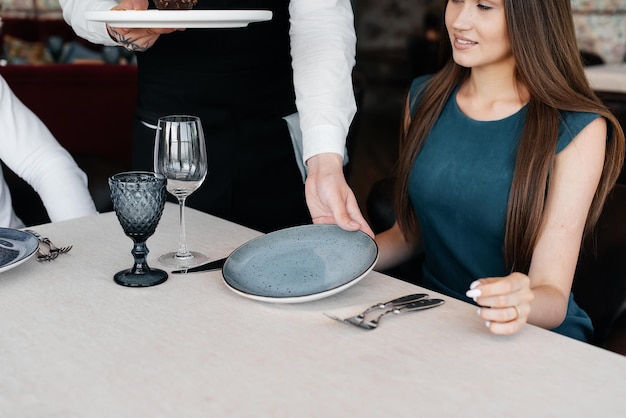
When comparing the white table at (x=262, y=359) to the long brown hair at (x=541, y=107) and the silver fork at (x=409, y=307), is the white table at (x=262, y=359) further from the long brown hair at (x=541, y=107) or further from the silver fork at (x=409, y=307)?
the long brown hair at (x=541, y=107)

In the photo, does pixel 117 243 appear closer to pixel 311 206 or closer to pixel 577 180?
pixel 311 206

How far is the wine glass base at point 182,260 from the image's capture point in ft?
4.19

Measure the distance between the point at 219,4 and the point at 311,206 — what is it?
602 millimetres

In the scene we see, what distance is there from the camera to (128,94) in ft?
13.2

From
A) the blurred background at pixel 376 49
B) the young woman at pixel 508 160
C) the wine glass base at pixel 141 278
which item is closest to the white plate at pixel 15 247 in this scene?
the wine glass base at pixel 141 278

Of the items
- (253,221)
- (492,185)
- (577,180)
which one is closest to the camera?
(577,180)

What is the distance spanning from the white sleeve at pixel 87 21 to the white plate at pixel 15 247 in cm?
52

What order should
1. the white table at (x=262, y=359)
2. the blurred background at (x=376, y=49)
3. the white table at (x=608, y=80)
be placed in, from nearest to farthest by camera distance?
the white table at (x=262, y=359) → the white table at (x=608, y=80) → the blurred background at (x=376, y=49)

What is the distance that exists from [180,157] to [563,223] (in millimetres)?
726

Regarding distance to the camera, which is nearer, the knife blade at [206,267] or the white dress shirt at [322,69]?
the knife blade at [206,267]

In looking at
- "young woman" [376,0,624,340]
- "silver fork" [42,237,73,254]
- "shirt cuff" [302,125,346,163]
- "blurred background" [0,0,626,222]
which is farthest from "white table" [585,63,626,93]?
"silver fork" [42,237,73,254]

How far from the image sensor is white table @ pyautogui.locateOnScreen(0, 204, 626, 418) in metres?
0.84

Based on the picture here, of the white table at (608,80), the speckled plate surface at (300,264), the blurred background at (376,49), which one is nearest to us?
the speckled plate surface at (300,264)

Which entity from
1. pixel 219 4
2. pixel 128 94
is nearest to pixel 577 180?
pixel 219 4
